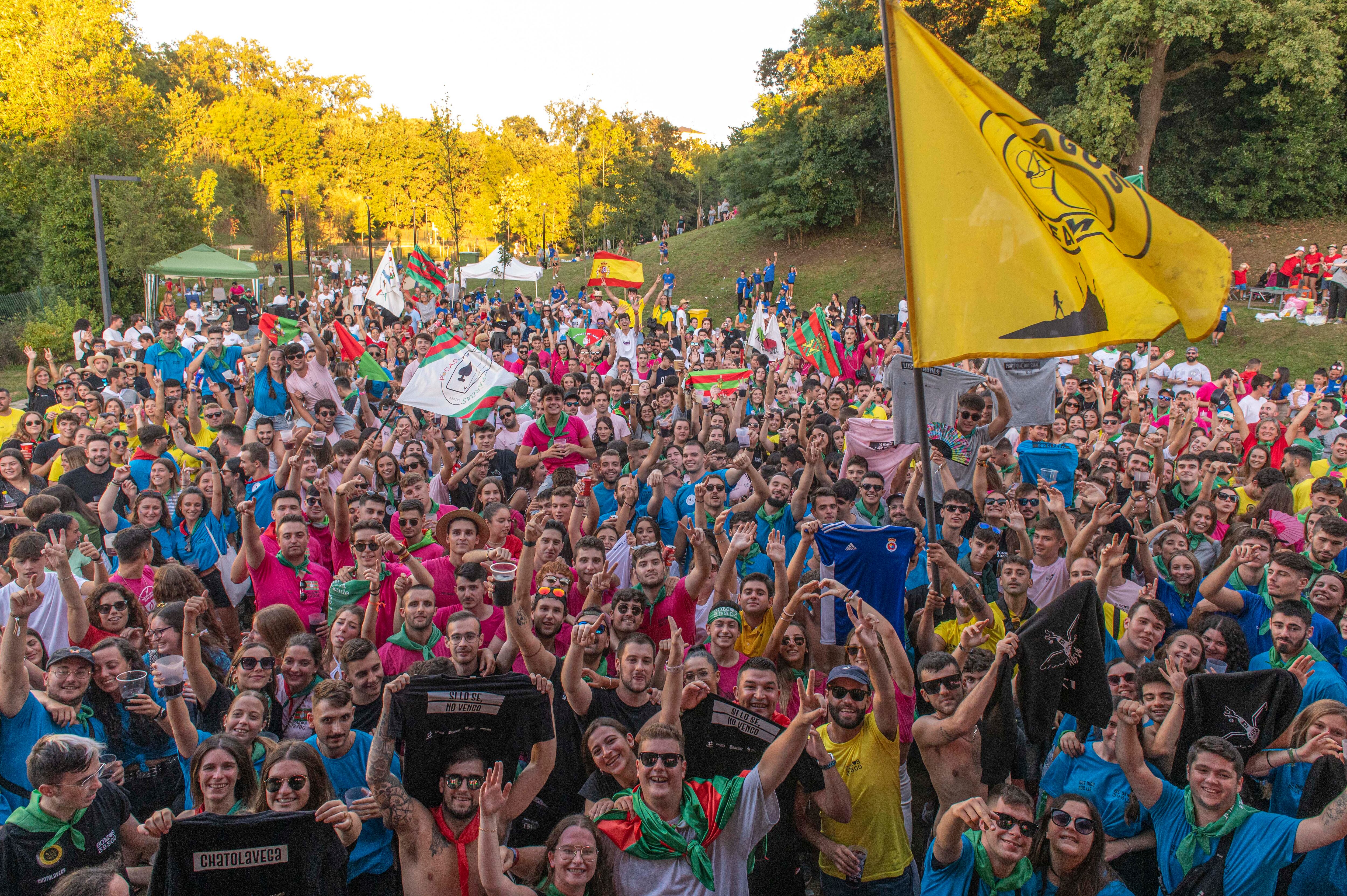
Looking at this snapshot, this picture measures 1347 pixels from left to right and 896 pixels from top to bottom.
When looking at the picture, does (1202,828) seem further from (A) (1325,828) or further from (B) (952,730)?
(B) (952,730)

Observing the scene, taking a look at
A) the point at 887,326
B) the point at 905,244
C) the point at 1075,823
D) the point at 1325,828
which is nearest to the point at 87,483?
the point at 905,244

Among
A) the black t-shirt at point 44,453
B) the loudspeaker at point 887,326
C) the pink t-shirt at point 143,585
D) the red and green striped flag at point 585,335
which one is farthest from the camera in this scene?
the loudspeaker at point 887,326

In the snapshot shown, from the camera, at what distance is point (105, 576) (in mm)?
6391

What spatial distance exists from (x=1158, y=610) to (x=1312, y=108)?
112 feet

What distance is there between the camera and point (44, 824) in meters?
3.70

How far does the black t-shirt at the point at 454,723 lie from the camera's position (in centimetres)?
380

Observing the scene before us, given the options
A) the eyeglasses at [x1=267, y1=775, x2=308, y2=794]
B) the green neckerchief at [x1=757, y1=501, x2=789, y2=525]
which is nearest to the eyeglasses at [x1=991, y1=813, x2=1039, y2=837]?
the eyeglasses at [x1=267, y1=775, x2=308, y2=794]

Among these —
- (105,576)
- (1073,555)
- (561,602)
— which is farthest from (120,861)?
(1073,555)

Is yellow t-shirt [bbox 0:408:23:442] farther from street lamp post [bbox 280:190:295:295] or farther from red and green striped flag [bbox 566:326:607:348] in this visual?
street lamp post [bbox 280:190:295:295]

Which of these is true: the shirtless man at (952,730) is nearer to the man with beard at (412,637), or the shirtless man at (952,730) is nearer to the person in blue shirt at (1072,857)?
the person in blue shirt at (1072,857)

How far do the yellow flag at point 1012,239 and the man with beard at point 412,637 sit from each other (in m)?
3.26

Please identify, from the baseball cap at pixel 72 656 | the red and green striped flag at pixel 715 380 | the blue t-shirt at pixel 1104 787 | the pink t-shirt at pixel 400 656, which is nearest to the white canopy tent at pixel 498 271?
the red and green striped flag at pixel 715 380

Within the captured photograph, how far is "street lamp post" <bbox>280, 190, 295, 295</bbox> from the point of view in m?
34.0

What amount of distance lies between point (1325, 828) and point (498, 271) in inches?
1338
